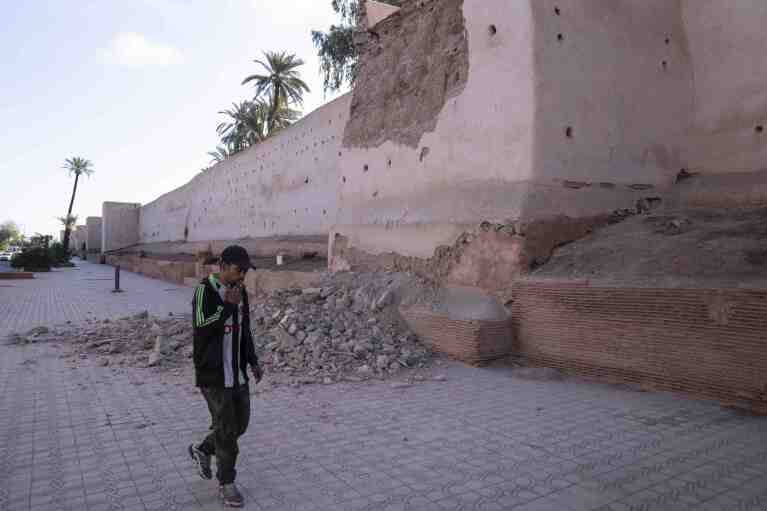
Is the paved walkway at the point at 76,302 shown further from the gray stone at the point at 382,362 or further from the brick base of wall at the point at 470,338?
the brick base of wall at the point at 470,338

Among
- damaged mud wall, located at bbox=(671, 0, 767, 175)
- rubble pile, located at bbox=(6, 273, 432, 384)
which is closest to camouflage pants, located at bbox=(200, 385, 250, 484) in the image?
rubble pile, located at bbox=(6, 273, 432, 384)

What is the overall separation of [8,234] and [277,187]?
77.4 metres

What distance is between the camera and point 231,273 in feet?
9.22

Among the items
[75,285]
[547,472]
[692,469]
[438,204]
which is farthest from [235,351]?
[75,285]

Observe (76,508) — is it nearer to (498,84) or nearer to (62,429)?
(62,429)

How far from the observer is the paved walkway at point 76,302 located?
9438 millimetres

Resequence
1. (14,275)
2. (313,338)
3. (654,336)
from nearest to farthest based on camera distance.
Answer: (654,336)
(313,338)
(14,275)

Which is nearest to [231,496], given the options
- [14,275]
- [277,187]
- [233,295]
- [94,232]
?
[233,295]

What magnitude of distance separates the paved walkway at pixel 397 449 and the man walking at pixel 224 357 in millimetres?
246

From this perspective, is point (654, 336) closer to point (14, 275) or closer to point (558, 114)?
point (558, 114)

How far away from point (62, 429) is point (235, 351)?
1.96 metres

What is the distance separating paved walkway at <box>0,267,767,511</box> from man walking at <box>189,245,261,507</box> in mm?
246

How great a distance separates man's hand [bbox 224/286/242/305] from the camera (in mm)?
2799

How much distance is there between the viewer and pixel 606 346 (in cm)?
500
